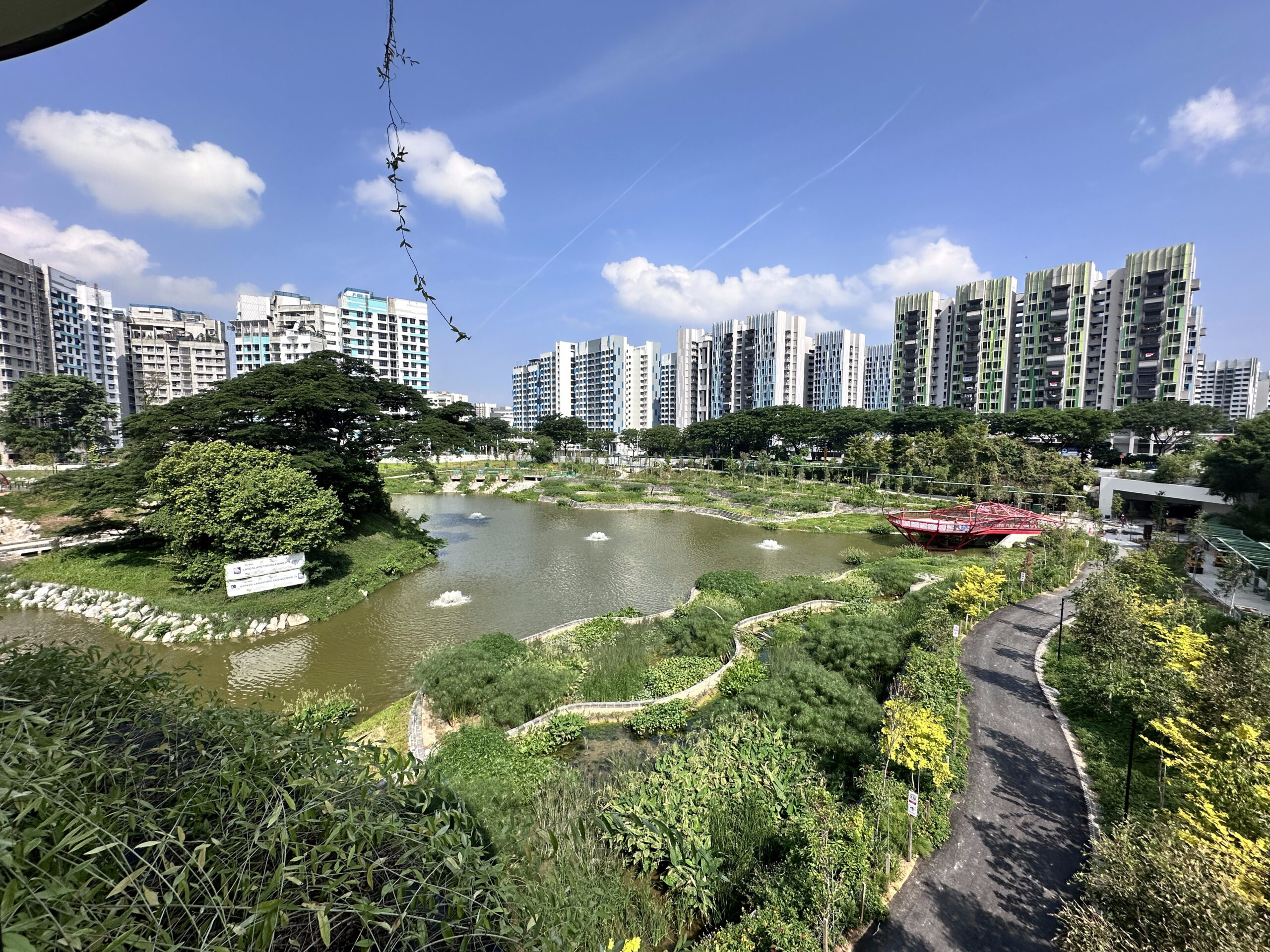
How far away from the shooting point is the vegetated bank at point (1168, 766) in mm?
4301

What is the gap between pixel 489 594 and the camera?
754 inches

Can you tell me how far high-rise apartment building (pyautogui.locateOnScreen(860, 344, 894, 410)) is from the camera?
9662 centimetres

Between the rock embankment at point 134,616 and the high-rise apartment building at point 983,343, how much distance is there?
7124cm

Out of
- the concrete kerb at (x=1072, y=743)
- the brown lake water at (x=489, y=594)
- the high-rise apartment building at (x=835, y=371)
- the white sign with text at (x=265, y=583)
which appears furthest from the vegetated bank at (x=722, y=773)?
the high-rise apartment building at (x=835, y=371)

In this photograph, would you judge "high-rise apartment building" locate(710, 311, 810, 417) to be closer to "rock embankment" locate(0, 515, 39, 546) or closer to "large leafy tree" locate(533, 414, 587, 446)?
"large leafy tree" locate(533, 414, 587, 446)

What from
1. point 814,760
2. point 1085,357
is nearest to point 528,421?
point 1085,357

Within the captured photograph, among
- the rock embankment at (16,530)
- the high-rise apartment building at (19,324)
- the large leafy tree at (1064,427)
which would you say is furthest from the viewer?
the high-rise apartment building at (19,324)

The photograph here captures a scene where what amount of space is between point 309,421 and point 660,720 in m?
20.6

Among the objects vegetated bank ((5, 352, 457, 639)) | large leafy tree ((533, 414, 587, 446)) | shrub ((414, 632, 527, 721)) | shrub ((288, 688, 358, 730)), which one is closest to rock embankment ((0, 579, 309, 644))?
vegetated bank ((5, 352, 457, 639))

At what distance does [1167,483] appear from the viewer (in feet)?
94.2

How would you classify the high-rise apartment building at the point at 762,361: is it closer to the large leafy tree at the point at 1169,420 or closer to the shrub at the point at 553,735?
the large leafy tree at the point at 1169,420

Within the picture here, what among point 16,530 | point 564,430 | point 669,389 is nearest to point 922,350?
point 669,389

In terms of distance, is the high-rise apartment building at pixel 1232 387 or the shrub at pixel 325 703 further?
the high-rise apartment building at pixel 1232 387

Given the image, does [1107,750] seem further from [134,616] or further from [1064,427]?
[1064,427]
